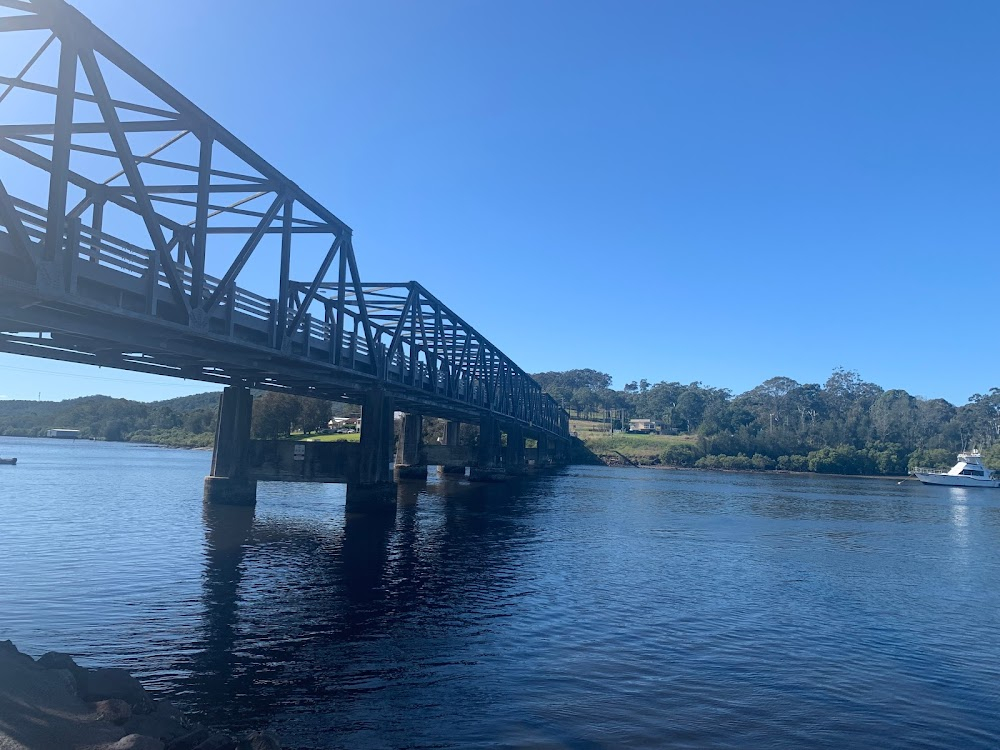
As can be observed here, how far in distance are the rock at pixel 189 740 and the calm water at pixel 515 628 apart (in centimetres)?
267

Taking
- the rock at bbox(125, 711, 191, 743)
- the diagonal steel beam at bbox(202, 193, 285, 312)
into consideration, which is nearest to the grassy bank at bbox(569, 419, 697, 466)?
the diagonal steel beam at bbox(202, 193, 285, 312)

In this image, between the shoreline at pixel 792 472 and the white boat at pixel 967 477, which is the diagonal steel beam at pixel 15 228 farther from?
the shoreline at pixel 792 472

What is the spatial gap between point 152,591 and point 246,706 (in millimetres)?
10919

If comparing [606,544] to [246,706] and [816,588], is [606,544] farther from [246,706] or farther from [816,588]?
[246,706]

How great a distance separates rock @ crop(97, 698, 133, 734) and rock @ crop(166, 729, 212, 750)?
3.36ft

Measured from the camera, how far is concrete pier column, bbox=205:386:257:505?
145ft

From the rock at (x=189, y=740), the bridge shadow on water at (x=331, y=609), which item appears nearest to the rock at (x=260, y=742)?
the rock at (x=189, y=740)

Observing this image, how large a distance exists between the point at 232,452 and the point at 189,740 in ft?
125

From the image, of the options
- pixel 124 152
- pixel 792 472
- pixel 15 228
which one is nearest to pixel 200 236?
pixel 124 152

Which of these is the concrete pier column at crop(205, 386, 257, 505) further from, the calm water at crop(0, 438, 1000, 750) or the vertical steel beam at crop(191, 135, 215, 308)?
the vertical steel beam at crop(191, 135, 215, 308)

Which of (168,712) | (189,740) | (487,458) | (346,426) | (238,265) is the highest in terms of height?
(238,265)

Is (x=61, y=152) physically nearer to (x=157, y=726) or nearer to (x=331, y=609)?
(x=157, y=726)

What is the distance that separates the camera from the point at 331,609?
2059 cm

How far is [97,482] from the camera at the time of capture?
2643 inches
